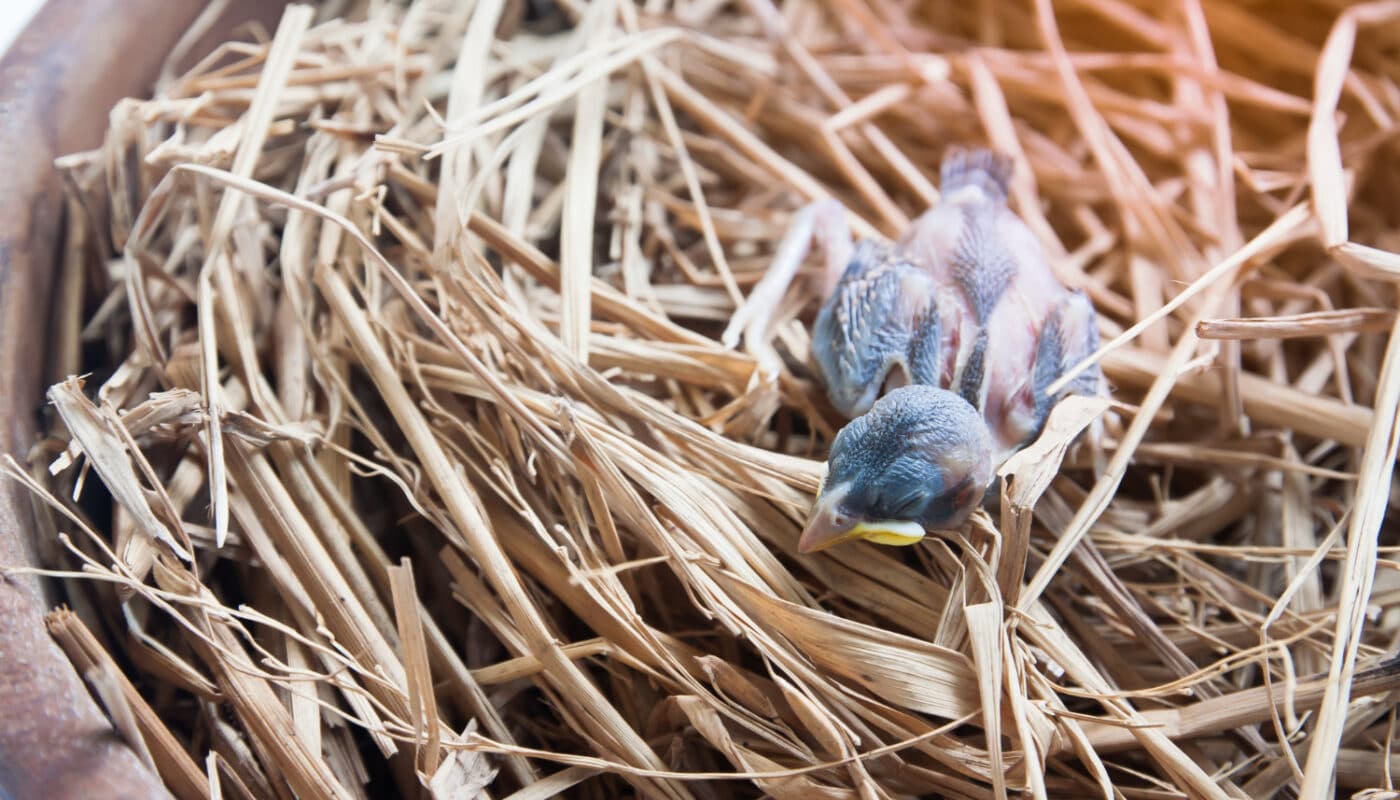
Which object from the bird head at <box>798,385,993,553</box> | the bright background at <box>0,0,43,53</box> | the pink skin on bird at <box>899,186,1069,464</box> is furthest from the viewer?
the bright background at <box>0,0,43,53</box>

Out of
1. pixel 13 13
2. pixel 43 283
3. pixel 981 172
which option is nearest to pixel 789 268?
pixel 981 172

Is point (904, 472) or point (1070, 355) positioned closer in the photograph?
point (904, 472)

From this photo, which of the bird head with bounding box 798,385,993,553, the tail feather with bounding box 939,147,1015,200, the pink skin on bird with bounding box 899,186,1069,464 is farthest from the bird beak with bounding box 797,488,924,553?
the tail feather with bounding box 939,147,1015,200

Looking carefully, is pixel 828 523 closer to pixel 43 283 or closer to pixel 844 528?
Result: pixel 844 528

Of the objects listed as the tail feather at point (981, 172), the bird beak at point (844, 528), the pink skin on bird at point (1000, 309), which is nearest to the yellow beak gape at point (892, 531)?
the bird beak at point (844, 528)

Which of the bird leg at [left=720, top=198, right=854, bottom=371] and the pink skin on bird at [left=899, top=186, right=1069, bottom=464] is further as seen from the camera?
the bird leg at [left=720, top=198, right=854, bottom=371]

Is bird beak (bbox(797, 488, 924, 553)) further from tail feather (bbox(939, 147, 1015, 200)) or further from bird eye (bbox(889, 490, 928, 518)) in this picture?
tail feather (bbox(939, 147, 1015, 200))

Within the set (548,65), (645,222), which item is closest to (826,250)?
(645,222)
